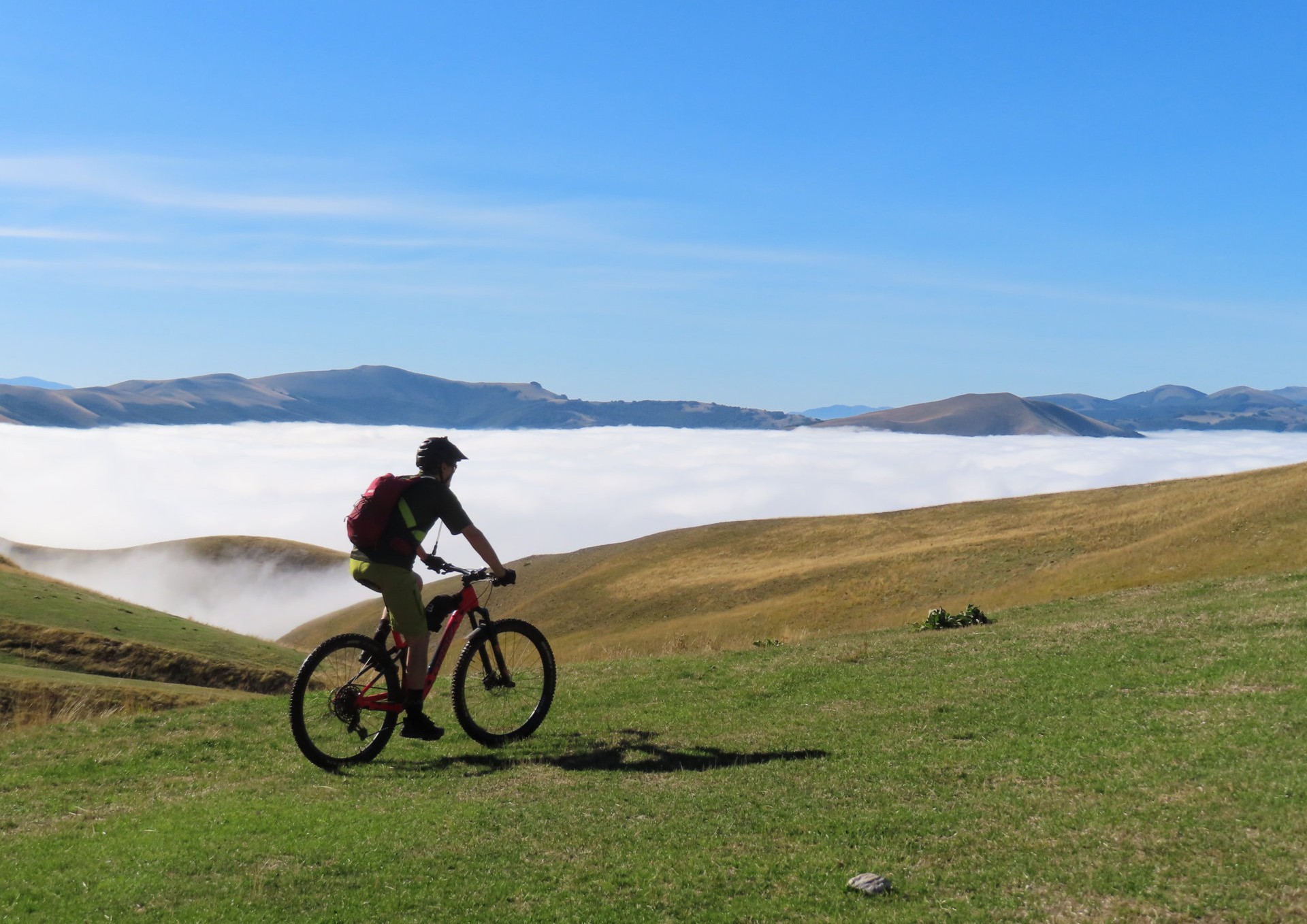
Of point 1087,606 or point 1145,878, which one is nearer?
point 1145,878

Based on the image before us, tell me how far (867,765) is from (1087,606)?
12.9 meters

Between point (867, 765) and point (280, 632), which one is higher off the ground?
point (867, 765)

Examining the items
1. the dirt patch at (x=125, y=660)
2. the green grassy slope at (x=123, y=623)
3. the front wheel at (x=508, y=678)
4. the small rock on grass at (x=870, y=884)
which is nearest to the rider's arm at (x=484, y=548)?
the front wheel at (x=508, y=678)

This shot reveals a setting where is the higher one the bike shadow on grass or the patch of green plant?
the bike shadow on grass

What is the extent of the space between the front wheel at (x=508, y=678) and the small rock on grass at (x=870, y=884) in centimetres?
554

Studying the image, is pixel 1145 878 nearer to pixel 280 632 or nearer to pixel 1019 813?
pixel 1019 813

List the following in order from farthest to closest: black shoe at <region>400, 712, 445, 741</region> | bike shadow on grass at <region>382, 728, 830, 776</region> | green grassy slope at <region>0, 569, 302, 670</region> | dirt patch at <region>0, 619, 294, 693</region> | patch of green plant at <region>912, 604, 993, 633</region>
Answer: green grassy slope at <region>0, 569, 302, 670</region> < dirt patch at <region>0, 619, 294, 693</region> < patch of green plant at <region>912, 604, 993, 633</region> < black shoe at <region>400, 712, 445, 741</region> < bike shadow on grass at <region>382, 728, 830, 776</region>

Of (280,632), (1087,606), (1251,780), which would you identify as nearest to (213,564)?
(280,632)

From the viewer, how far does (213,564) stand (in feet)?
510

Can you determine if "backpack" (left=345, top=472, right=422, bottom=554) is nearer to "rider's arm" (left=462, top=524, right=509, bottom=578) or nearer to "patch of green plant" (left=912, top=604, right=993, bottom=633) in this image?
"rider's arm" (left=462, top=524, right=509, bottom=578)

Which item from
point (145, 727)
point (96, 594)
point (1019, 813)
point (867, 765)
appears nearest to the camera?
point (1019, 813)

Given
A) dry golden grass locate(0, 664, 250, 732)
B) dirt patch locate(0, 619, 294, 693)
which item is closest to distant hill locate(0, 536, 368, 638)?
dirt patch locate(0, 619, 294, 693)

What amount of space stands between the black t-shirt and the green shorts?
69mm

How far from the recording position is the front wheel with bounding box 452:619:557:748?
1128 centimetres
